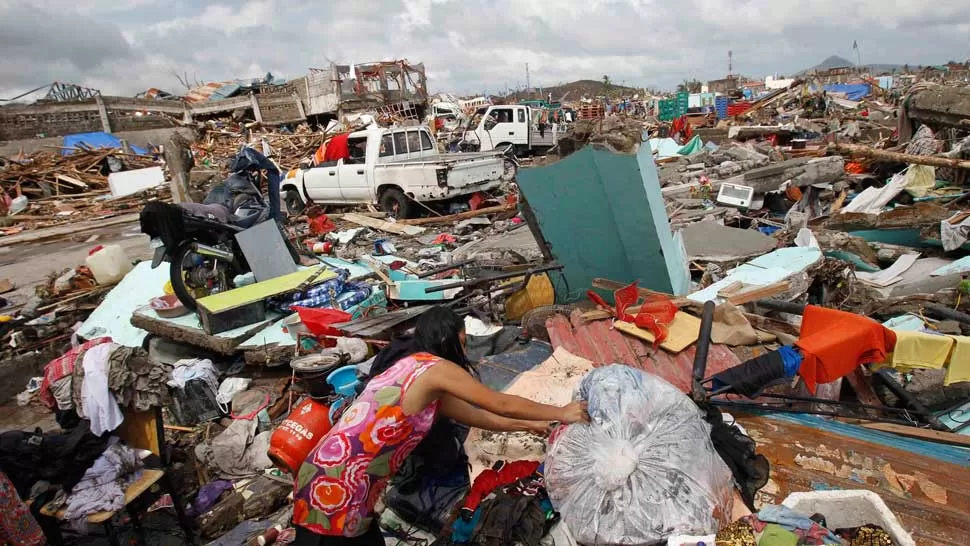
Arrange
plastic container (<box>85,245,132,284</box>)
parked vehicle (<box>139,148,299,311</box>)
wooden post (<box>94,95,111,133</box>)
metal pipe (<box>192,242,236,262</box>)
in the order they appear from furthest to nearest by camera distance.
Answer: wooden post (<box>94,95,111,133</box>) < plastic container (<box>85,245,132,284</box>) < metal pipe (<box>192,242,236,262</box>) < parked vehicle (<box>139,148,299,311</box>)

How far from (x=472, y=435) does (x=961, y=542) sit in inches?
92.4

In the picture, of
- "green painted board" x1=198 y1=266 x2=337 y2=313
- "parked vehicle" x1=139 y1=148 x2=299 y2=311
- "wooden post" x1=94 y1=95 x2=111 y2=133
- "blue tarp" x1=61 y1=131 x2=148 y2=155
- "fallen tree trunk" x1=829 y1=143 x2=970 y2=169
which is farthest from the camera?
"wooden post" x1=94 y1=95 x2=111 y2=133

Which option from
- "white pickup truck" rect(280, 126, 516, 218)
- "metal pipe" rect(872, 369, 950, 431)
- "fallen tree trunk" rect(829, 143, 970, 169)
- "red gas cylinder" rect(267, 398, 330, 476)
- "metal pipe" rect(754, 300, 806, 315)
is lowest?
"metal pipe" rect(872, 369, 950, 431)

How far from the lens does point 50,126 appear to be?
1941 cm

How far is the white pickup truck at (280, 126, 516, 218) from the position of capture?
10.5m

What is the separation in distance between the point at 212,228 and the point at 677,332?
5.25 m

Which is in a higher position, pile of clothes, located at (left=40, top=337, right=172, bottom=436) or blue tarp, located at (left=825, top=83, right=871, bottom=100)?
blue tarp, located at (left=825, top=83, right=871, bottom=100)

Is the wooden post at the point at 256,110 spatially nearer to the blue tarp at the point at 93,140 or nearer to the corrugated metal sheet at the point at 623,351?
the blue tarp at the point at 93,140

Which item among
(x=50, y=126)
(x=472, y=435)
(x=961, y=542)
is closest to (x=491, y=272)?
(x=472, y=435)

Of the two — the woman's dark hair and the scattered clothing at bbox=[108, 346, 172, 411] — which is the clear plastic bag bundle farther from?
the scattered clothing at bbox=[108, 346, 172, 411]

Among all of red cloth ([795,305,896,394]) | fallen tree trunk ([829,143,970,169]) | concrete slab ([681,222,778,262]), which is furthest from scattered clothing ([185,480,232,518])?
fallen tree trunk ([829,143,970,169])

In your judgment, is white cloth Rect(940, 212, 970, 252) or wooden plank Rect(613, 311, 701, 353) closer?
wooden plank Rect(613, 311, 701, 353)

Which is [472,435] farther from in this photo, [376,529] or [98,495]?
[98,495]

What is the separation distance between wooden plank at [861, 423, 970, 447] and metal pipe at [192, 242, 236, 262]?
6187 millimetres
